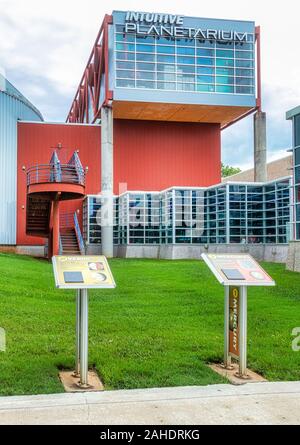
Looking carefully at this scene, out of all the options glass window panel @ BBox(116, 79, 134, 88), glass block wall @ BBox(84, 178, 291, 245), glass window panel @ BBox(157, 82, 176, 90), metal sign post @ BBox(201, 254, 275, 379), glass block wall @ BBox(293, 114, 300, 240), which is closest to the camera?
metal sign post @ BBox(201, 254, 275, 379)

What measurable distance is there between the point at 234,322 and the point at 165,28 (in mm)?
34202

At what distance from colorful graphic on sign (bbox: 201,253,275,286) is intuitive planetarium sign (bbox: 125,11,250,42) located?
33.2 meters

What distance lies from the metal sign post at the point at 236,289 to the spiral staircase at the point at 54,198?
20690 millimetres

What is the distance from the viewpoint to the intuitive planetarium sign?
37.6 meters

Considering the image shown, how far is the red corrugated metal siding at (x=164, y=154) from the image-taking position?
4084 cm

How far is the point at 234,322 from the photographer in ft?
24.9

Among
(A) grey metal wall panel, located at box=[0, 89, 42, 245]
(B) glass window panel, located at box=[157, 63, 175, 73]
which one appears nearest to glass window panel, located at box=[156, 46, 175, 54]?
(B) glass window panel, located at box=[157, 63, 175, 73]

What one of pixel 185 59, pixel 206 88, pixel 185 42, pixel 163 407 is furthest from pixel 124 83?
pixel 163 407

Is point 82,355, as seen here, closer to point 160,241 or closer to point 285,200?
point 285,200

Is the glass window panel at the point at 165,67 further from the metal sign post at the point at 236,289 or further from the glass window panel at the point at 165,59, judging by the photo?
the metal sign post at the point at 236,289

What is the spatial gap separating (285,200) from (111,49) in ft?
58.2

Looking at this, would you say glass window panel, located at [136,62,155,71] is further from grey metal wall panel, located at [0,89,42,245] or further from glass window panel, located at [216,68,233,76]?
grey metal wall panel, located at [0,89,42,245]

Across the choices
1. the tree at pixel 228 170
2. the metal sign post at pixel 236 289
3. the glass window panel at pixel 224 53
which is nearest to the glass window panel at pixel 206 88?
the glass window panel at pixel 224 53

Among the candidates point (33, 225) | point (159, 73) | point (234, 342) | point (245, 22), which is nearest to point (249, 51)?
point (245, 22)
